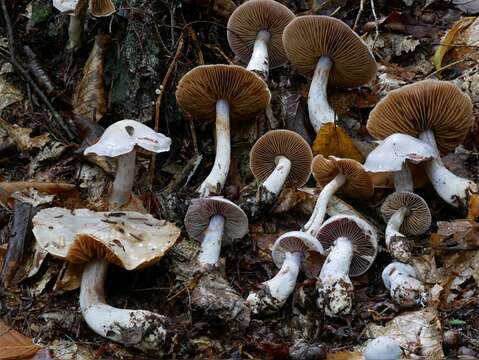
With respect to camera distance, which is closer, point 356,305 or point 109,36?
point 356,305

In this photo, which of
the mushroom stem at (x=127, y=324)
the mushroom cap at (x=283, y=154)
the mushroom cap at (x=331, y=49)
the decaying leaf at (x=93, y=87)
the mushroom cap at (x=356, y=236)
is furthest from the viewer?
the decaying leaf at (x=93, y=87)

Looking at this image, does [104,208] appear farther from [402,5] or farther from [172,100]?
[402,5]

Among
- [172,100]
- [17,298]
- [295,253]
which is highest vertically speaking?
[172,100]

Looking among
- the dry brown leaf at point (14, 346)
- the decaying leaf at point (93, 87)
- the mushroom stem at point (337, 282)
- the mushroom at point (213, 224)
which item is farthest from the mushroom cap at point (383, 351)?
the decaying leaf at point (93, 87)

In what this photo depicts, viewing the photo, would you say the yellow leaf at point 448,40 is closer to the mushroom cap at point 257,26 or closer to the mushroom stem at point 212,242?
the mushroom cap at point 257,26

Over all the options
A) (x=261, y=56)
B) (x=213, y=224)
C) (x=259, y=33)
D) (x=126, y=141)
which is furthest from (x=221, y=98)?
(x=213, y=224)

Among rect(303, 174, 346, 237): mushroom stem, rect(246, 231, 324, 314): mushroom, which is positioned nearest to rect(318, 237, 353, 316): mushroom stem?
rect(246, 231, 324, 314): mushroom

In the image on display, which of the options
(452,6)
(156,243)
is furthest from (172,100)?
(452,6)
